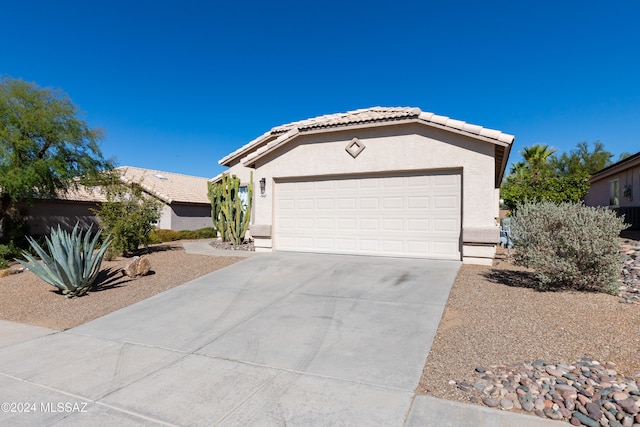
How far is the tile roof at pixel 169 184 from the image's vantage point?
2362 cm

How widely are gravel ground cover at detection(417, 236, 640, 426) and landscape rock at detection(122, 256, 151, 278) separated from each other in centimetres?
752

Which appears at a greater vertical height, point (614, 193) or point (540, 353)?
point (614, 193)

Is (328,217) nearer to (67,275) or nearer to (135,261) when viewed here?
(135,261)

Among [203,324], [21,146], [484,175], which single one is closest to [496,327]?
[203,324]

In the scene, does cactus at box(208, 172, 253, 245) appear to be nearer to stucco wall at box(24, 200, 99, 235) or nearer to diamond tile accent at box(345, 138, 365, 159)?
diamond tile accent at box(345, 138, 365, 159)

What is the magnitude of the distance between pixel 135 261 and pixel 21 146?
823cm

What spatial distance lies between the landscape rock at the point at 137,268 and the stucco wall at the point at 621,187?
2018 centimetres

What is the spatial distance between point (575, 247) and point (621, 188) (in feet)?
55.9

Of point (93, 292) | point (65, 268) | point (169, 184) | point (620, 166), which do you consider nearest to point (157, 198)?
point (93, 292)

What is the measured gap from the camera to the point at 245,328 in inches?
227

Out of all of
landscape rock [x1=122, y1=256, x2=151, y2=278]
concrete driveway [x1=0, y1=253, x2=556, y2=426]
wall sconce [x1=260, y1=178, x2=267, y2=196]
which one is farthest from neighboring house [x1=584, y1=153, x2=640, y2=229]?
landscape rock [x1=122, y1=256, x2=151, y2=278]

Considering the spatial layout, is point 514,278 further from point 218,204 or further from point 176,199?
point 176,199

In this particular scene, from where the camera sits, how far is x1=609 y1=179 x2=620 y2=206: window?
1994cm

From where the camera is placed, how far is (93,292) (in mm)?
8359
